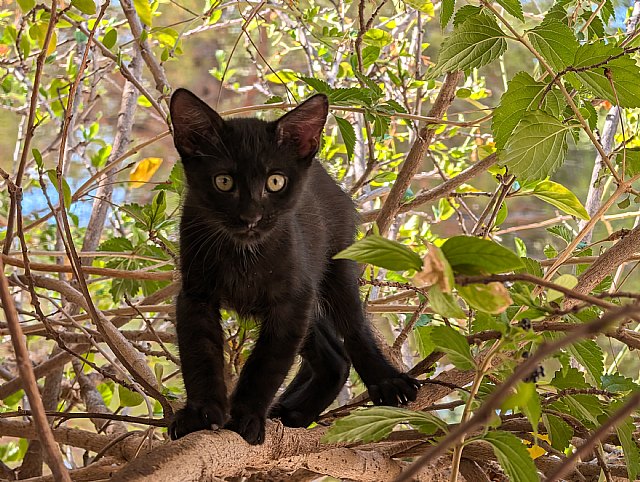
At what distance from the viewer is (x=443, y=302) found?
75 cm

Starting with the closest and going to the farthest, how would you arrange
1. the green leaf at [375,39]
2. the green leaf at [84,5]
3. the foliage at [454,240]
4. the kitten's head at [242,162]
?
the foliage at [454,240] → the green leaf at [84,5] → the kitten's head at [242,162] → the green leaf at [375,39]

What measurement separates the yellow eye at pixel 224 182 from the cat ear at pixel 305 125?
15 cm

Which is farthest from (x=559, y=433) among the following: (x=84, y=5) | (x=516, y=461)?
(x=84, y=5)

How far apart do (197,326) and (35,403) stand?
947 mm

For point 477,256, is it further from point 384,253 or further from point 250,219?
point 250,219

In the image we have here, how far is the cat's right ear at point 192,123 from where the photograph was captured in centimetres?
154

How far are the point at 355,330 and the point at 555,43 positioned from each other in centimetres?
86

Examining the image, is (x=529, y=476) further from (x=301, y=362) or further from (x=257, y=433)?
(x=301, y=362)

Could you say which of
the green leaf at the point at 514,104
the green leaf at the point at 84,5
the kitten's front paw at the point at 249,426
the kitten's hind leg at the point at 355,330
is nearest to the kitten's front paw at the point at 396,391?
the kitten's hind leg at the point at 355,330

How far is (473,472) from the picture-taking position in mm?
1433

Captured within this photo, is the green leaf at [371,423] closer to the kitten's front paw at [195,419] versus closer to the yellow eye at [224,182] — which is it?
the kitten's front paw at [195,419]

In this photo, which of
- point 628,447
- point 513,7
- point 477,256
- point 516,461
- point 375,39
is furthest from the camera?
point 375,39

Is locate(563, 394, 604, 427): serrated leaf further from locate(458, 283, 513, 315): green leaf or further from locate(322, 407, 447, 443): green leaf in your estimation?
locate(458, 283, 513, 315): green leaf

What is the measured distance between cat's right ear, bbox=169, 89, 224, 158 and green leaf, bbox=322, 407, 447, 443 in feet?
2.58
